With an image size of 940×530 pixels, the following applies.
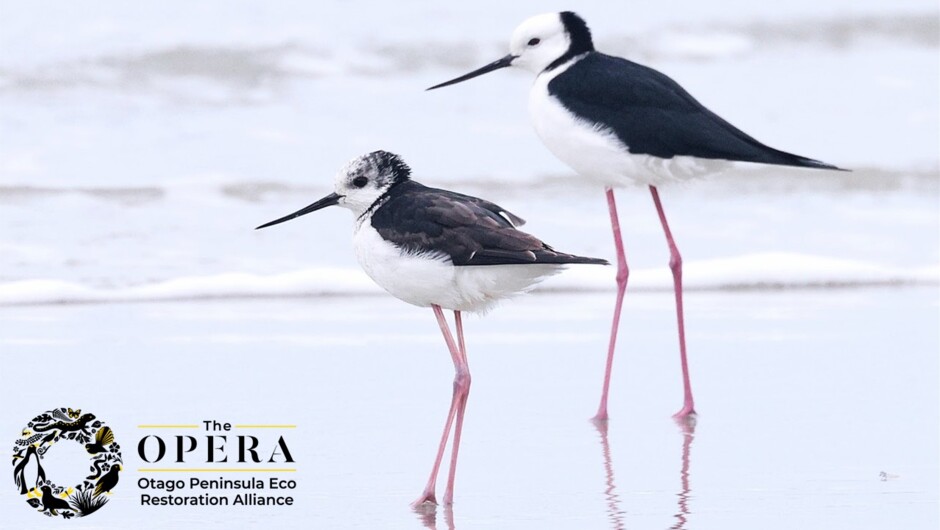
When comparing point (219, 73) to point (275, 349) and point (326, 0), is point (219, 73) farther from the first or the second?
point (275, 349)

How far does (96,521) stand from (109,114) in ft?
25.1

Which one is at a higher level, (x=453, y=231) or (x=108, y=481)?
(x=453, y=231)

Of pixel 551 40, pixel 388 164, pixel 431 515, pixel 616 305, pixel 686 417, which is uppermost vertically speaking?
pixel 551 40

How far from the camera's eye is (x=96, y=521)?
4.14 m

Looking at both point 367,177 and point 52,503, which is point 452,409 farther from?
point 52,503

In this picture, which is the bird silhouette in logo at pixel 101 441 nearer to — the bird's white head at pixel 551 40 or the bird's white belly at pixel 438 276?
the bird's white belly at pixel 438 276

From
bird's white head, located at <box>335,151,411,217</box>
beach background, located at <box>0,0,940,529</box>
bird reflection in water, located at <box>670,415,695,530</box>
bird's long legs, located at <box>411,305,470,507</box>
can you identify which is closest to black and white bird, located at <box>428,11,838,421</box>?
bird reflection in water, located at <box>670,415,695,530</box>

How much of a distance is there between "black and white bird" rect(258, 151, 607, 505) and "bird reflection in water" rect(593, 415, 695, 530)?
0.45m

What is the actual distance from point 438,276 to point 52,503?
1.25m

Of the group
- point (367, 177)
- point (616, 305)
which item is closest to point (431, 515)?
point (367, 177)

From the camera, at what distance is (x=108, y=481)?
447 centimetres

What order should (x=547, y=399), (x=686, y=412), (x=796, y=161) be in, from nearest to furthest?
1. (x=796, y=161)
2. (x=686, y=412)
3. (x=547, y=399)

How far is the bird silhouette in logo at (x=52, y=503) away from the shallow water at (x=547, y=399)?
6 centimetres

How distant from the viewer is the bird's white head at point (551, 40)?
19.1ft
